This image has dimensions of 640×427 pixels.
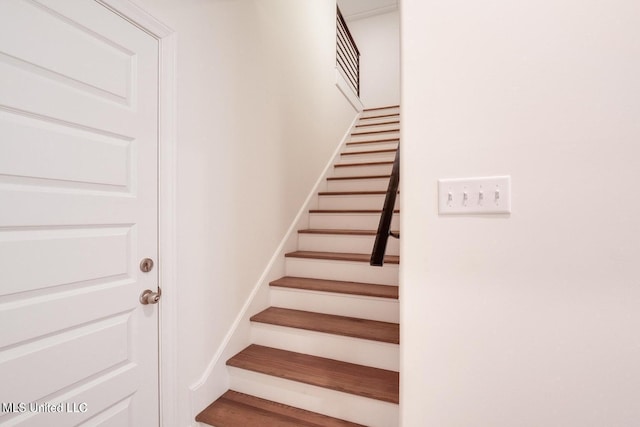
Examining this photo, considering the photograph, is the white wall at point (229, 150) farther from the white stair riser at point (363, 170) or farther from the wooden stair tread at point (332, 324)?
the white stair riser at point (363, 170)

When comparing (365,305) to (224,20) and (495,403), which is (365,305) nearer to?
(495,403)

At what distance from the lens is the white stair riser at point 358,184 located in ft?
9.49

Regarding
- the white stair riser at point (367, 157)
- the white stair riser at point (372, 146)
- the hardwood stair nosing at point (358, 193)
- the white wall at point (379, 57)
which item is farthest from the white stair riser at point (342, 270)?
the white wall at point (379, 57)

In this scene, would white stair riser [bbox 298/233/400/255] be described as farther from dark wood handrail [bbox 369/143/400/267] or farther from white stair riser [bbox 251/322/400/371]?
dark wood handrail [bbox 369/143/400/267]

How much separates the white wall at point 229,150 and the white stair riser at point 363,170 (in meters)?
0.74

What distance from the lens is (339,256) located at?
2209mm

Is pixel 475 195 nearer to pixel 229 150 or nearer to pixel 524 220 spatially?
pixel 524 220

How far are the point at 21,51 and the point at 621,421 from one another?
2.06m

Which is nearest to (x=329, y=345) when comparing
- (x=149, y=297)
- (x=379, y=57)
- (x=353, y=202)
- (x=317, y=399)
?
(x=317, y=399)

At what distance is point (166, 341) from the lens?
1296mm

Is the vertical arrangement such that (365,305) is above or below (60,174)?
below

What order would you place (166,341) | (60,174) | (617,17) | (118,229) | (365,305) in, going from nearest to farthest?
1. (617,17)
2. (60,174)
3. (118,229)
4. (166,341)
5. (365,305)

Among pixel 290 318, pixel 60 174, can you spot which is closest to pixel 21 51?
pixel 60 174

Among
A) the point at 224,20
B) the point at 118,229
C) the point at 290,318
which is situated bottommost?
the point at 290,318
